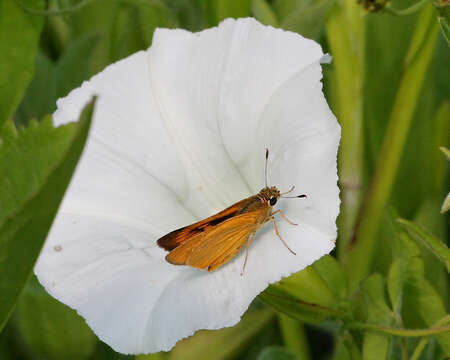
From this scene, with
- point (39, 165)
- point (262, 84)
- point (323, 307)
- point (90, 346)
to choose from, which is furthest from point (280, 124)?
point (90, 346)

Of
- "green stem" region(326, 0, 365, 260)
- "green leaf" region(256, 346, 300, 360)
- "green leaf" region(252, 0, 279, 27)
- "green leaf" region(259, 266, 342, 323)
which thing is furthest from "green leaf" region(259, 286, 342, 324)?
"green leaf" region(252, 0, 279, 27)

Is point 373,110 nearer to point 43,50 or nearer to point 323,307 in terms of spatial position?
point 323,307

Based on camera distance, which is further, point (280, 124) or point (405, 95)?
point (405, 95)

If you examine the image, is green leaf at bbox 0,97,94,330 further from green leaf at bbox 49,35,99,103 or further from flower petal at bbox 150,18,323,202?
green leaf at bbox 49,35,99,103

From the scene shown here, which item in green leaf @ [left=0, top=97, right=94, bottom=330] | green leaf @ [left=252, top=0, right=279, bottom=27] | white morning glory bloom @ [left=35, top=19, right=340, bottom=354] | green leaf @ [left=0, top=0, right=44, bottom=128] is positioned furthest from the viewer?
green leaf @ [left=252, top=0, right=279, bottom=27]

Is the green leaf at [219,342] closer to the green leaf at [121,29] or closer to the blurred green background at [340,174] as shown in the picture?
the blurred green background at [340,174]

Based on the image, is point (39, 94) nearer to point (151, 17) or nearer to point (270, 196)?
point (151, 17)

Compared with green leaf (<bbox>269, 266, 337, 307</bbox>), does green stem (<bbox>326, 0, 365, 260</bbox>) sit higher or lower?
higher
